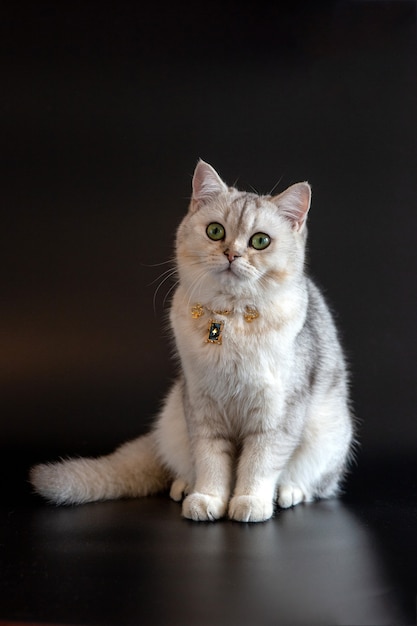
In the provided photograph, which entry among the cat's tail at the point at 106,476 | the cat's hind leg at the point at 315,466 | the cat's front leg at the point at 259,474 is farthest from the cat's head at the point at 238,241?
the cat's tail at the point at 106,476

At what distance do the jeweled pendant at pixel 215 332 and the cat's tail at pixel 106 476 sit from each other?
622mm

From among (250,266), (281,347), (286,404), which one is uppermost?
(250,266)

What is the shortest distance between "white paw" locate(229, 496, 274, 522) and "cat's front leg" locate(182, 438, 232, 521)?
52mm

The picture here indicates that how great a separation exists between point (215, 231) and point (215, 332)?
1.02 feet

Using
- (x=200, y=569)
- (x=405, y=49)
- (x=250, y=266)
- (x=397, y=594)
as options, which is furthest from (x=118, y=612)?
(x=405, y=49)

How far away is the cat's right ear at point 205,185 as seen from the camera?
2965mm

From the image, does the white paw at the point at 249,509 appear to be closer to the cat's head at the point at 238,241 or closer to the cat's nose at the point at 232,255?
the cat's head at the point at 238,241

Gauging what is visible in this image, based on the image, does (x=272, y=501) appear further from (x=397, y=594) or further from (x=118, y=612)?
(x=118, y=612)

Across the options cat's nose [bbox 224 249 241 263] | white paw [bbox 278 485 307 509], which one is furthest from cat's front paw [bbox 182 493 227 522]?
cat's nose [bbox 224 249 241 263]

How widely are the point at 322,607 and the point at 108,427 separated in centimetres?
162

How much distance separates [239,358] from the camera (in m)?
2.87

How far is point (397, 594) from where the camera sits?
2.35 meters

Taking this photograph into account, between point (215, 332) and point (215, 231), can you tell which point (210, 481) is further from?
point (215, 231)

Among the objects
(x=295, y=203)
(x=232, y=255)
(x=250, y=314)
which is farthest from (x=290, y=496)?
(x=295, y=203)
